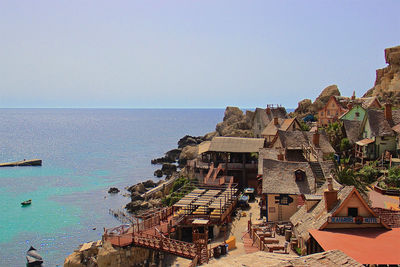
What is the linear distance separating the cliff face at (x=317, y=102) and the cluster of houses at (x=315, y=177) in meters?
11.5

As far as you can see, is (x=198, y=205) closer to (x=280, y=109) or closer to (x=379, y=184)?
(x=379, y=184)

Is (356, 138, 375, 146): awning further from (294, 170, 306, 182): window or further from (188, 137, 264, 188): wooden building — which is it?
(294, 170, 306, 182): window

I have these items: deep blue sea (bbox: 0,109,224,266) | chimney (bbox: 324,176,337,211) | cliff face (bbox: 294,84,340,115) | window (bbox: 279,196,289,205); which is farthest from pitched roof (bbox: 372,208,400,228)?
cliff face (bbox: 294,84,340,115)

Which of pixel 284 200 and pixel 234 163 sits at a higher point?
pixel 234 163

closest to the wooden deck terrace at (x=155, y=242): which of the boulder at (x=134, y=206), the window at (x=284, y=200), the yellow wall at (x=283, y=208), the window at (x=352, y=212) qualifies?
the yellow wall at (x=283, y=208)

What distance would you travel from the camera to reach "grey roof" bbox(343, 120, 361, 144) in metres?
54.1

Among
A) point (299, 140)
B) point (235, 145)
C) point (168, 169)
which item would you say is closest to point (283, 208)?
point (299, 140)

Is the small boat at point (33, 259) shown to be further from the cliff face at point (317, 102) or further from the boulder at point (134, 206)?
the cliff face at point (317, 102)

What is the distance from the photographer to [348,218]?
2366 centimetres

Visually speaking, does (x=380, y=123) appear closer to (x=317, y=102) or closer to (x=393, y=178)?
(x=393, y=178)

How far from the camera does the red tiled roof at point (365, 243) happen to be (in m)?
19.7

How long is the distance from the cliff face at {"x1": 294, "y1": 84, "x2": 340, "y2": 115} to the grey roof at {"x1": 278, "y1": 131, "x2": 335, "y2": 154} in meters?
37.1

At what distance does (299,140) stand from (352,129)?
9927 millimetres

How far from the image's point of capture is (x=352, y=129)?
181 ft
